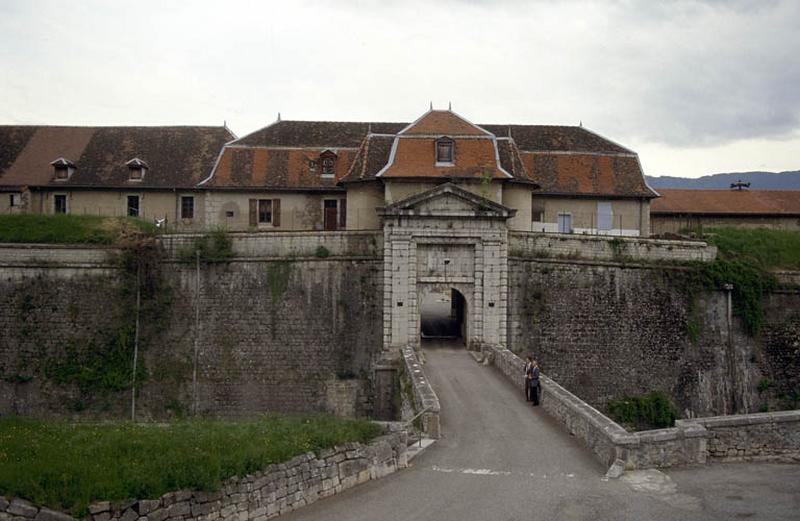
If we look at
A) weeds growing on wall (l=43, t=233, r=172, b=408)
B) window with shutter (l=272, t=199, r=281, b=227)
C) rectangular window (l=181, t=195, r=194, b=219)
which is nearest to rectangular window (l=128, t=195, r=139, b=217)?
rectangular window (l=181, t=195, r=194, b=219)

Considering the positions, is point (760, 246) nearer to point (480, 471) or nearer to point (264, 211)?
point (264, 211)

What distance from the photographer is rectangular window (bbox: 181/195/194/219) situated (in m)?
34.9

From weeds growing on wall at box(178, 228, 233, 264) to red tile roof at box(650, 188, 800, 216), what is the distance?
22.7m

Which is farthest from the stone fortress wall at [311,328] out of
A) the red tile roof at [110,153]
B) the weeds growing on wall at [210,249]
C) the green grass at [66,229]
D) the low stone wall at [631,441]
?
the low stone wall at [631,441]

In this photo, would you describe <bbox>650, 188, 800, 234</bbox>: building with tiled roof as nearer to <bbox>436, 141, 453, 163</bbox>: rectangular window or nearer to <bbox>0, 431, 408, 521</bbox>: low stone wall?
<bbox>436, 141, 453, 163</bbox>: rectangular window

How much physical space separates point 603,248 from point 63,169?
24568 millimetres

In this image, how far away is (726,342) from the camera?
28.6m

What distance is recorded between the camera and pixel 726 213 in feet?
130

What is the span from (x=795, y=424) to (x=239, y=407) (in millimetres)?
17742

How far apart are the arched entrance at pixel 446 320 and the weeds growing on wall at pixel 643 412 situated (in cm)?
606

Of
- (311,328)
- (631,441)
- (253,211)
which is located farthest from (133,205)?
(631,441)

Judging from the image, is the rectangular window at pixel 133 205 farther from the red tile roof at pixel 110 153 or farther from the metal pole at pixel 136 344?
the metal pole at pixel 136 344

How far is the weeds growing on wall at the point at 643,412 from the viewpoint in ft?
89.5

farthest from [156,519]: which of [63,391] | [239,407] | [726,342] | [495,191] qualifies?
[726,342]
